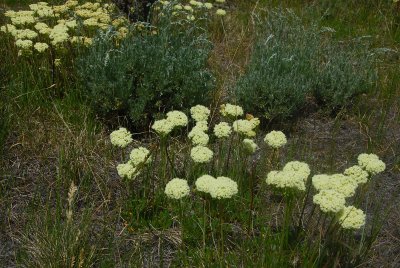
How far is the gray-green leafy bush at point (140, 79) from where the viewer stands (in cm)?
421

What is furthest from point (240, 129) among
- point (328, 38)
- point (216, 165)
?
point (328, 38)

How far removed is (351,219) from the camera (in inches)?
94.9

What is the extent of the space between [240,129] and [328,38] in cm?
337

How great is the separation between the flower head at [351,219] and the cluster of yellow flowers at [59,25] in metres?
2.80

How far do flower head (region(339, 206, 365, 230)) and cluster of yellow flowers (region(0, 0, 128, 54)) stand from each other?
280cm

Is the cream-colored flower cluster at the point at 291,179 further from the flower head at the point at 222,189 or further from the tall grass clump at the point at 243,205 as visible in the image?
the flower head at the point at 222,189

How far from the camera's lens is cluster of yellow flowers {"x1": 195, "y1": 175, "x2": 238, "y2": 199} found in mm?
2508

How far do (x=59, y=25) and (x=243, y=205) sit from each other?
7.63ft

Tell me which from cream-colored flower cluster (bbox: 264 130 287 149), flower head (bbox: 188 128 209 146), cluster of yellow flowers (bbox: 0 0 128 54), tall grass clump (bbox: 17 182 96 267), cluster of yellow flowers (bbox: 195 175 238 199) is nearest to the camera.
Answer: cluster of yellow flowers (bbox: 195 175 238 199)

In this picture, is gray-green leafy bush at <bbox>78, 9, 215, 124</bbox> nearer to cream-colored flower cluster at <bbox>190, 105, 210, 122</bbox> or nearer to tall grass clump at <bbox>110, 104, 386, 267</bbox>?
tall grass clump at <bbox>110, 104, 386, 267</bbox>

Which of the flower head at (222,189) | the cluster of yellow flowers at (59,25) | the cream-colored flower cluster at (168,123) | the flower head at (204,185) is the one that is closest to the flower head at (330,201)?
the flower head at (222,189)

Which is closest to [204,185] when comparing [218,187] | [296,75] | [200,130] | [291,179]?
[218,187]

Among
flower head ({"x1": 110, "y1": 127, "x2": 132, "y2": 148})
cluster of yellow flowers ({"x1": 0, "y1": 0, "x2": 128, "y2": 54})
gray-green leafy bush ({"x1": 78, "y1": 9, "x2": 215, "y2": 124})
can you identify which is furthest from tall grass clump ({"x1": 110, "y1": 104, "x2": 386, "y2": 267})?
cluster of yellow flowers ({"x1": 0, "y1": 0, "x2": 128, "y2": 54})

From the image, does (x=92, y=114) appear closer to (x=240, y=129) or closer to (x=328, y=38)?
(x=240, y=129)
